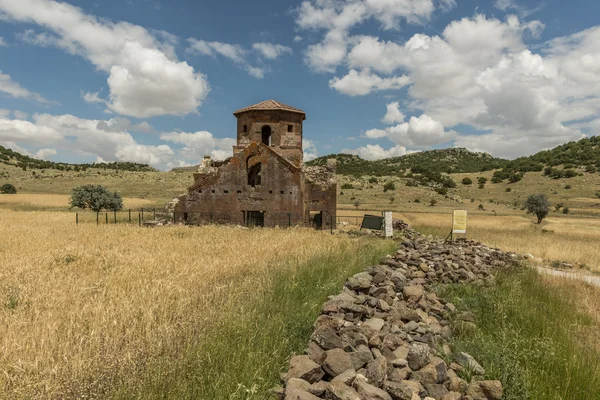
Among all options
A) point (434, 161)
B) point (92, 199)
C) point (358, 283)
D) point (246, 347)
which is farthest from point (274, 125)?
point (434, 161)

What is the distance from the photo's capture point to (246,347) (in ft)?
13.1

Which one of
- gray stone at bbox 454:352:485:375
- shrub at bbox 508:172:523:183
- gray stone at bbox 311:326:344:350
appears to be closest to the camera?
gray stone at bbox 311:326:344:350

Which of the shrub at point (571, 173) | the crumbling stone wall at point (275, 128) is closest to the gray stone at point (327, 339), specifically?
the crumbling stone wall at point (275, 128)

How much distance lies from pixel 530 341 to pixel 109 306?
6576 millimetres

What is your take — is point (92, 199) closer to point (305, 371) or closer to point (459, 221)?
point (459, 221)

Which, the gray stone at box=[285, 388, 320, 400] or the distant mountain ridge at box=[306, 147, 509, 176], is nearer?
the gray stone at box=[285, 388, 320, 400]

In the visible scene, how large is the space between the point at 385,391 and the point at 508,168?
94.7 m

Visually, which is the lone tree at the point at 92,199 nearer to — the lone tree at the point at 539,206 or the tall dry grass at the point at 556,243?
the tall dry grass at the point at 556,243

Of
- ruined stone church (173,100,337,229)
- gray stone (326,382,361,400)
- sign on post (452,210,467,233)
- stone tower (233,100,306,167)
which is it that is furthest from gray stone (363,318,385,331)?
stone tower (233,100,306,167)

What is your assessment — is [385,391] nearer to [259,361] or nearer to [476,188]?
[259,361]

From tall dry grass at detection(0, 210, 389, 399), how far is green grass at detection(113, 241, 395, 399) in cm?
8

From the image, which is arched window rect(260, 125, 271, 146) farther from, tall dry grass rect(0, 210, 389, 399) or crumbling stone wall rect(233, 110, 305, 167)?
tall dry grass rect(0, 210, 389, 399)

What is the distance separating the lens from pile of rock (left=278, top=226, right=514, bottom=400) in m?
3.42

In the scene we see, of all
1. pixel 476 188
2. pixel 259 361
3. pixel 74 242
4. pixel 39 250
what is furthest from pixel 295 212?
pixel 476 188
